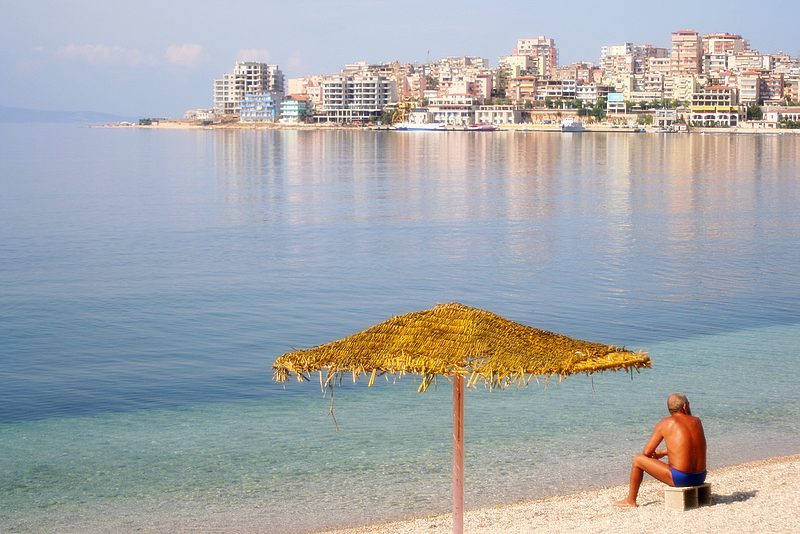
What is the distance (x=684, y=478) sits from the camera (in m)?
7.40

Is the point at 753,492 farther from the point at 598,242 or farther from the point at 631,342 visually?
the point at 598,242

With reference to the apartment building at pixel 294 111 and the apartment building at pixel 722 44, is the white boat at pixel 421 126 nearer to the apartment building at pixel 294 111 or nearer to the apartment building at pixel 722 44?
the apartment building at pixel 294 111

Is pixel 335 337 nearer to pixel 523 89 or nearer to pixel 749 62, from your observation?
pixel 523 89

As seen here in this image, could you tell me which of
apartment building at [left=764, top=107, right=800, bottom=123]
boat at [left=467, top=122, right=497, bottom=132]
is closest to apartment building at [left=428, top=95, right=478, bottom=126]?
boat at [left=467, top=122, right=497, bottom=132]

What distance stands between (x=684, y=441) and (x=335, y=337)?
8.79m

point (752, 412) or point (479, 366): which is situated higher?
point (479, 366)

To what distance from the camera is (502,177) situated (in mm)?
52031

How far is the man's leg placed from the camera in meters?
7.45

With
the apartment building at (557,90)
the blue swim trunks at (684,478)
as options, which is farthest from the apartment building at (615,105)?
the blue swim trunks at (684,478)

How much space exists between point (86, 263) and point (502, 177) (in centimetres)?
3108

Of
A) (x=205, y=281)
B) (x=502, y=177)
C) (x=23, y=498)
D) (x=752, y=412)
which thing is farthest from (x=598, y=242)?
(x=502, y=177)

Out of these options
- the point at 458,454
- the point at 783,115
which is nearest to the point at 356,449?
the point at 458,454

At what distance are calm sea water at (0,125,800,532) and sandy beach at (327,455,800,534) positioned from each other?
54 centimetres

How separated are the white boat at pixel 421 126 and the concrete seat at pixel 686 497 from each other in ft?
482
